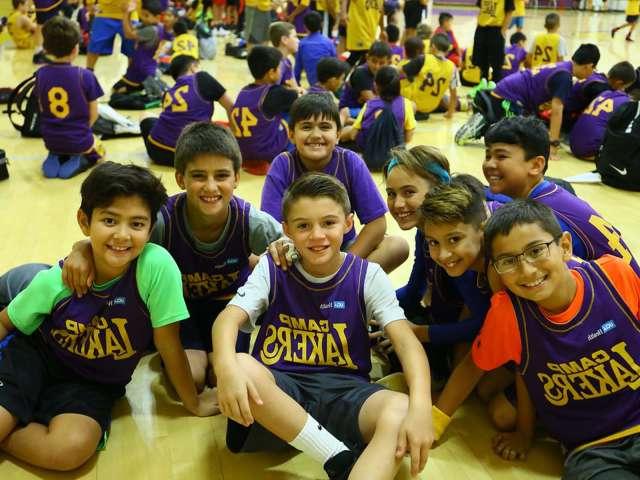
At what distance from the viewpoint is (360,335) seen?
1.89 m

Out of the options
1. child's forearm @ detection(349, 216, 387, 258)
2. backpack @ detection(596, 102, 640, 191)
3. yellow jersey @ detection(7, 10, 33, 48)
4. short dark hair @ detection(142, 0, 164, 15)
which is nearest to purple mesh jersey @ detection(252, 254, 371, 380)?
child's forearm @ detection(349, 216, 387, 258)

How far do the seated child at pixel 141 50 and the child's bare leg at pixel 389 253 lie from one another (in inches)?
173

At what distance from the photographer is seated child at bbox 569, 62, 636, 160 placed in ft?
15.8

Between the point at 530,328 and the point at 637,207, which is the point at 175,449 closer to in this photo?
the point at 530,328

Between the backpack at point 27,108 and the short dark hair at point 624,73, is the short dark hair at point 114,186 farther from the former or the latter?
the short dark hair at point 624,73

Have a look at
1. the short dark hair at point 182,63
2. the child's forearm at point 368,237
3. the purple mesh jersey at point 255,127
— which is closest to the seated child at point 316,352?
the child's forearm at point 368,237

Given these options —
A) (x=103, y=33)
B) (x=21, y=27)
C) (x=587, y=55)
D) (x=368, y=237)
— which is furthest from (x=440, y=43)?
(x=21, y=27)

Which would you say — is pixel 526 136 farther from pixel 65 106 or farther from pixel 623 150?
pixel 65 106

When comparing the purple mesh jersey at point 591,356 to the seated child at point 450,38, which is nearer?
the purple mesh jersey at point 591,356

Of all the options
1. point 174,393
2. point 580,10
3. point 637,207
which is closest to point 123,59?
point 637,207

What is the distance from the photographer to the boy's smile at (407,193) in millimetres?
2178

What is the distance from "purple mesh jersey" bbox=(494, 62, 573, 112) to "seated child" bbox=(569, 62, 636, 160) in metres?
0.35

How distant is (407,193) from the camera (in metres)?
2.20

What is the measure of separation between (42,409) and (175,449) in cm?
40
